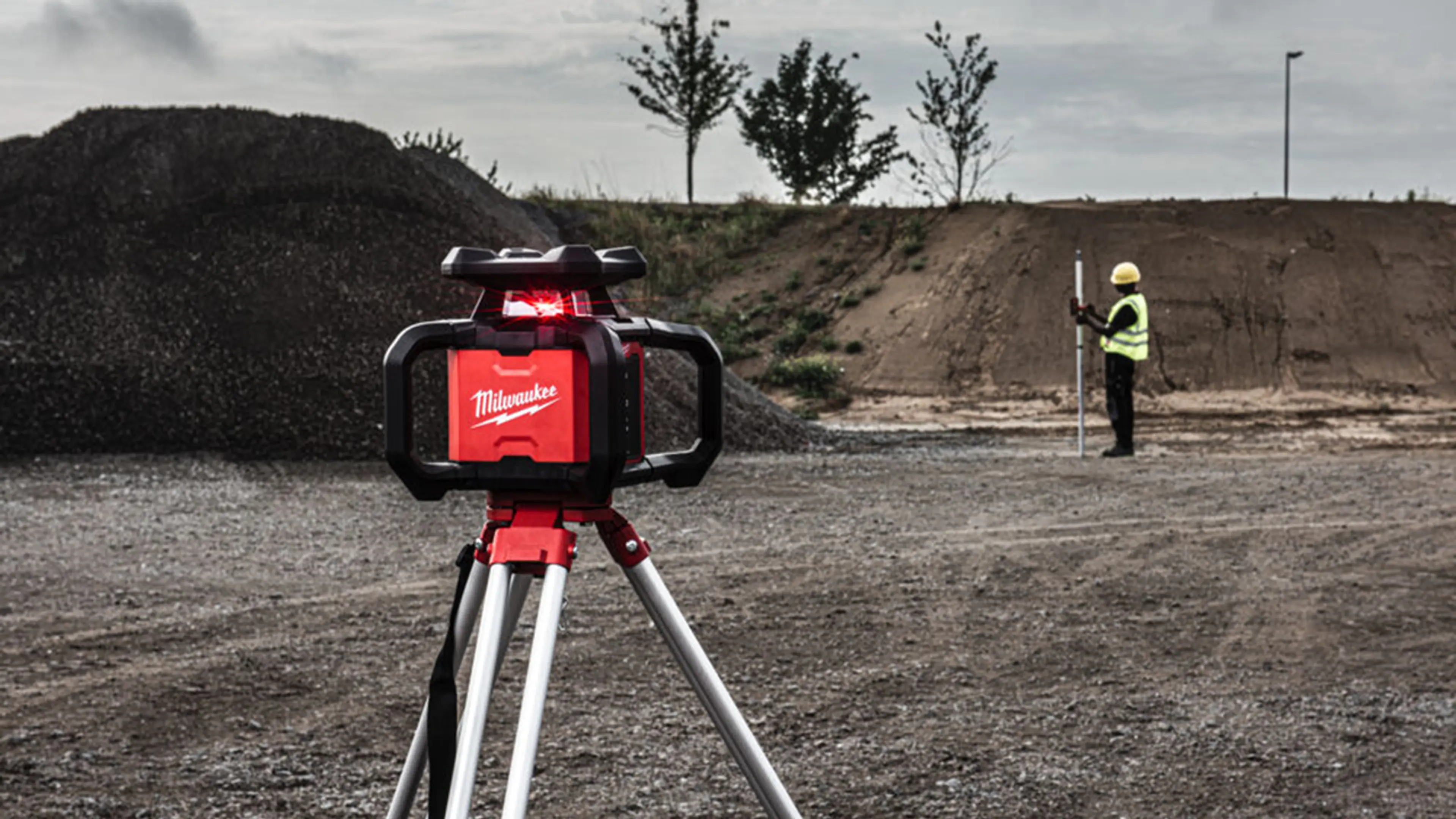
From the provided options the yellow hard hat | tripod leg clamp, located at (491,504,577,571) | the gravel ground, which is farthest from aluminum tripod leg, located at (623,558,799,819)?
the yellow hard hat

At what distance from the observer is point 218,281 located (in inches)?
713

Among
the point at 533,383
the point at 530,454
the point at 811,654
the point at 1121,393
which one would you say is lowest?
the point at 811,654

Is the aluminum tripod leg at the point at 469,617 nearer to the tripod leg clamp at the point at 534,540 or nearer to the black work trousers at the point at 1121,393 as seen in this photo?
the tripod leg clamp at the point at 534,540

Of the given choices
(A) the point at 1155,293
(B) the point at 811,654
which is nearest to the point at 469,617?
(B) the point at 811,654

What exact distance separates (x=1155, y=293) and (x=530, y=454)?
98.4ft

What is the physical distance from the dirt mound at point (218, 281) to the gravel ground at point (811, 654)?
2.89 metres

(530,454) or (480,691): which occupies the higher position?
(530,454)

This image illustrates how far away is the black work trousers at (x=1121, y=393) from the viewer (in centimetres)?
1736

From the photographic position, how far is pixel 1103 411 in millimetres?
25141

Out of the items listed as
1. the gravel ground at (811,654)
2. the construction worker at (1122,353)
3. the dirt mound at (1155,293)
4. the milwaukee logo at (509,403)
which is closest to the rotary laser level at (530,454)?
the milwaukee logo at (509,403)

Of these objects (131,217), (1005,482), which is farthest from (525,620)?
(131,217)

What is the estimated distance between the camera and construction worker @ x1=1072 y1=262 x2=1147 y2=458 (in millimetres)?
17328

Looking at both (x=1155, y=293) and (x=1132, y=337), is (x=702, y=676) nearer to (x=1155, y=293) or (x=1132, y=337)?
(x=1132, y=337)

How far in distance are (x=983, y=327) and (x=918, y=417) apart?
5905 mm
